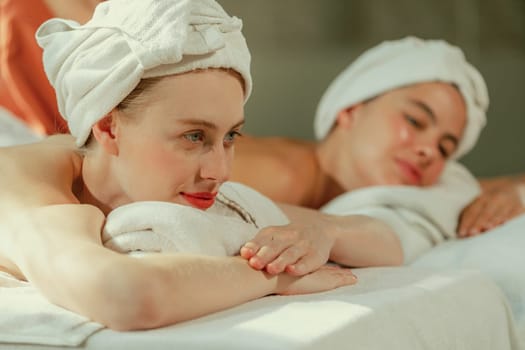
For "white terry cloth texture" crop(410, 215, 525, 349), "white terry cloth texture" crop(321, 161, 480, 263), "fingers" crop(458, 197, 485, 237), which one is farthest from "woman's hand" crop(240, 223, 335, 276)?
"fingers" crop(458, 197, 485, 237)

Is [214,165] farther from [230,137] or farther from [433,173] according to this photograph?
[433,173]

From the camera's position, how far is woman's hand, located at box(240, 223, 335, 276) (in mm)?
1151

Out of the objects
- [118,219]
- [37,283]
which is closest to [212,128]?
[118,219]

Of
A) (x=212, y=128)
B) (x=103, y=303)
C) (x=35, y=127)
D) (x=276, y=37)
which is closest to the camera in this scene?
(x=103, y=303)

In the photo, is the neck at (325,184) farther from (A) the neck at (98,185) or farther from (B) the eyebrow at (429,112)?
(A) the neck at (98,185)

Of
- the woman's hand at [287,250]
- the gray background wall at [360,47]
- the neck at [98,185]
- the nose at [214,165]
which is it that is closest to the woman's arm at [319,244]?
the woman's hand at [287,250]

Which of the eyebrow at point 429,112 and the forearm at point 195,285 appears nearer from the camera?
the forearm at point 195,285

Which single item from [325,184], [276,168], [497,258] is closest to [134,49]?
[497,258]

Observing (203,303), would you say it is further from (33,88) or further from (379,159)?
(379,159)

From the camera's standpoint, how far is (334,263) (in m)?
1.52

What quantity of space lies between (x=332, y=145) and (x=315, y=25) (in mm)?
512

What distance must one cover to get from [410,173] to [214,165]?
1.16 m

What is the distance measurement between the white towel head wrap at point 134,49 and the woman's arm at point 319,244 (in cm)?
26

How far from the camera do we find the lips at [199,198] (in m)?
1.23
